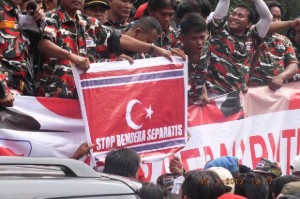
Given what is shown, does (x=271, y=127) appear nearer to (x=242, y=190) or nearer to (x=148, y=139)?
(x=148, y=139)

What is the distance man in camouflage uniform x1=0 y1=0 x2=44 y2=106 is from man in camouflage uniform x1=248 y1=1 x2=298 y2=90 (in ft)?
9.45

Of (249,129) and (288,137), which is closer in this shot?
(249,129)

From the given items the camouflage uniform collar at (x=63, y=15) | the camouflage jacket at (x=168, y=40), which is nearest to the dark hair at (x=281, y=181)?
the camouflage uniform collar at (x=63, y=15)

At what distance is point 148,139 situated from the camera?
638 centimetres

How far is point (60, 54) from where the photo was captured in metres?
5.98

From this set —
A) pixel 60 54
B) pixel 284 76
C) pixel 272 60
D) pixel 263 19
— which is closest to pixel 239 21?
pixel 263 19

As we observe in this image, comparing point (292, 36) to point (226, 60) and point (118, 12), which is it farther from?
point (118, 12)

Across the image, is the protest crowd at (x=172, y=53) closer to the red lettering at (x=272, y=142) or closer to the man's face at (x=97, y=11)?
the man's face at (x=97, y=11)

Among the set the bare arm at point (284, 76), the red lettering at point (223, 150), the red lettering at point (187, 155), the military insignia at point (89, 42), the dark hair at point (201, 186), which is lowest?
the red lettering at point (223, 150)

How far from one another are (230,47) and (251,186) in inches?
108

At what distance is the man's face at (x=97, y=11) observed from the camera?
287 inches

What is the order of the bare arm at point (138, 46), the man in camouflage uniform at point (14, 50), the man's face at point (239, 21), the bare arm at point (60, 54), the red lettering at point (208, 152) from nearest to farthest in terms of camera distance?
the man in camouflage uniform at point (14, 50) < the bare arm at point (60, 54) < the bare arm at point (138, 46) < the red lettering at point (208, 152) < the man's face at point (239, 21)

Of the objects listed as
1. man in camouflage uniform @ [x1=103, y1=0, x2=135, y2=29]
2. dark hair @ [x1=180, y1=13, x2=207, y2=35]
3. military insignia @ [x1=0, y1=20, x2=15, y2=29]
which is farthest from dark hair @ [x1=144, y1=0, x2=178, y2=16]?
military insignia @ [x1=0, y1=20, x2=15, y2=29]

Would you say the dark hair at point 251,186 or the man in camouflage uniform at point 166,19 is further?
the man in camouflage uniform at point 166,19
